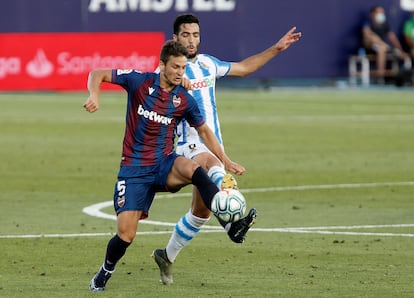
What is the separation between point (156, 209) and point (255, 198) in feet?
4.79

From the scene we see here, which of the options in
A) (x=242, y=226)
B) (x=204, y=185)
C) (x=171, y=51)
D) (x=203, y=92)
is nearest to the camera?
(x=242, y=226)

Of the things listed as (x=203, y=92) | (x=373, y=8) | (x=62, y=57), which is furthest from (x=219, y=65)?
(x=373, y=8)

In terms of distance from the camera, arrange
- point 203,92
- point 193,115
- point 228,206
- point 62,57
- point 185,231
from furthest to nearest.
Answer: point 62,57
point 203,92
point 185,231
point 193,115
point 228,206

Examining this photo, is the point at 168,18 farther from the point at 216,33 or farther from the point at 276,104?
the point at 276,104

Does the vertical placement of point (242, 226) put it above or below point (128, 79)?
below

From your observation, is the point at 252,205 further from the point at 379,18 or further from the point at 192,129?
the point at 379,18

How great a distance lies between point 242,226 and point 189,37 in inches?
77.9

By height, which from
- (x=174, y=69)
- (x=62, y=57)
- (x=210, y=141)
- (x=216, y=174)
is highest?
(x=174, y=69)

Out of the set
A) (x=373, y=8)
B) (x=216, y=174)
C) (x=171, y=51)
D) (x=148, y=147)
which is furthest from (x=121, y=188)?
(x=373, y=8)

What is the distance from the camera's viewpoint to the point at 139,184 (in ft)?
31.6

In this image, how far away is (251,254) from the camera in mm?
11203

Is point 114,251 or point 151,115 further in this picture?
point 151,115

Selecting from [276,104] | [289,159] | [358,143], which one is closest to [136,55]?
[276,104]

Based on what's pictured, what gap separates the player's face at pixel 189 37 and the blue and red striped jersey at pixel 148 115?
0.86 meters
